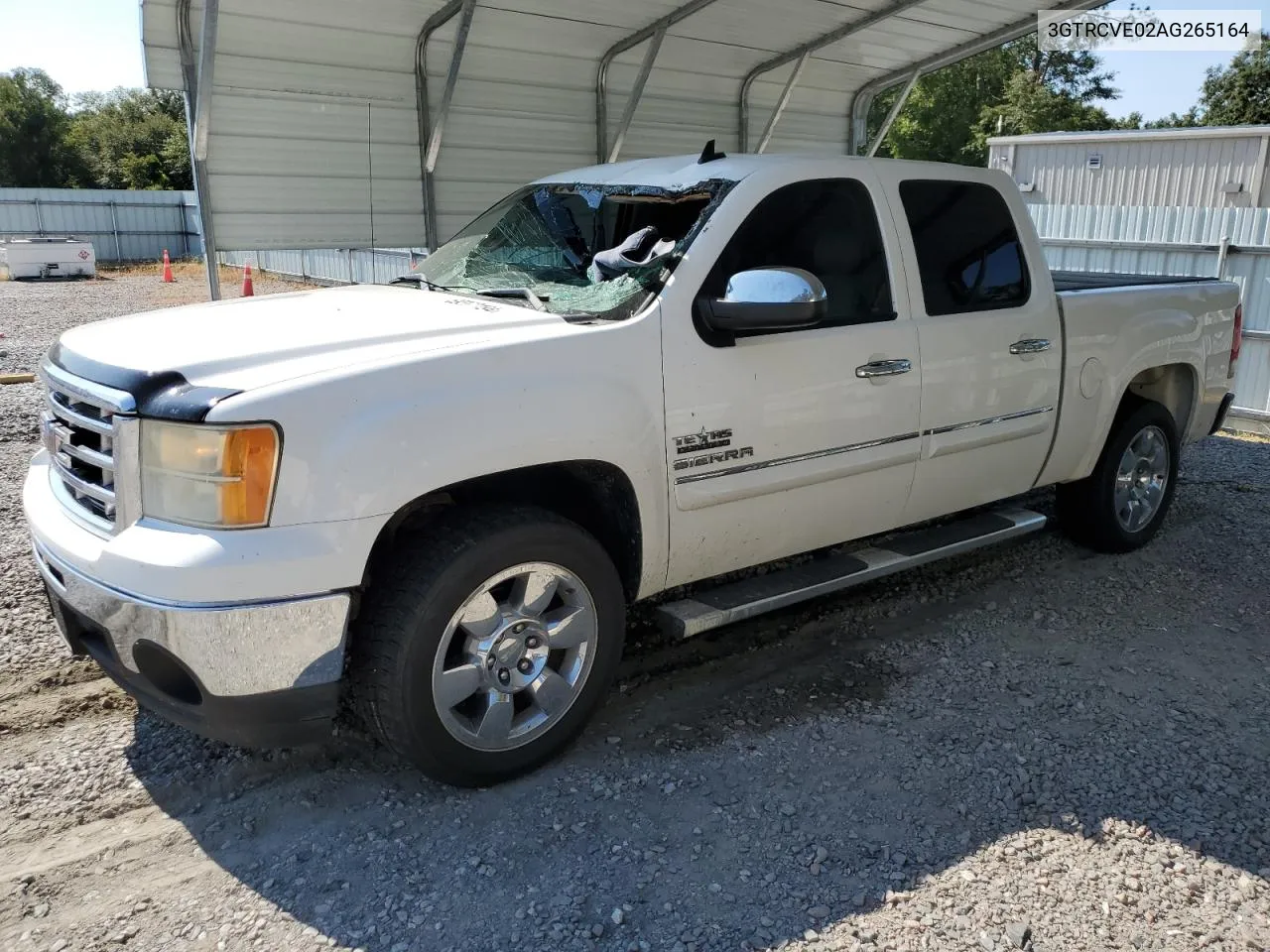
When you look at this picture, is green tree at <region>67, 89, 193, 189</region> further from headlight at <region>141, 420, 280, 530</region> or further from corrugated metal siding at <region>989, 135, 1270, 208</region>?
headlight at <region>141, 420, 280, 530</region>

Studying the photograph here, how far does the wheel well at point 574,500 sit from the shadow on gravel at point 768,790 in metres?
0.70

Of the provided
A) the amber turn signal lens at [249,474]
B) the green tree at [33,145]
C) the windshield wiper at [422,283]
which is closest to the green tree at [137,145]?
the green tree at [33,145]

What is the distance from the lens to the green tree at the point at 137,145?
5200 cm

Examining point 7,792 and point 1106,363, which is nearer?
point 7,792

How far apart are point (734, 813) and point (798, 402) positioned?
60.2 inches

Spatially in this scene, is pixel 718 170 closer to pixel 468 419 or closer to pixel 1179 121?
pixel 468 419

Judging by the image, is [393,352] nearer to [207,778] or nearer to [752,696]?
[207,778]

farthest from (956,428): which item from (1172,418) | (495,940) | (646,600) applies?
(495,940)

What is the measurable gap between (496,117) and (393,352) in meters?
6.37

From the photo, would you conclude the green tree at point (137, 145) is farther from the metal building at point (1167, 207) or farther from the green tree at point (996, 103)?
the metal building at point (1167, 207)

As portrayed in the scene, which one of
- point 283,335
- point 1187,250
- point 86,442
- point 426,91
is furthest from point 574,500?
point 1187,250

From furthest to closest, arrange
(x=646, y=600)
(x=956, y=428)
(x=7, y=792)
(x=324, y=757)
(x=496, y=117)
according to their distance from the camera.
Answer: (x=496, y=117) → (x=646, y=600) → (x=956, y=428) → (x=324, y=757) → (x=7, y=792)

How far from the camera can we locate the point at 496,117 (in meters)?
8.85

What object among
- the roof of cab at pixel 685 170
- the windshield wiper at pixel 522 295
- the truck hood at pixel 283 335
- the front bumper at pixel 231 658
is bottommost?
the front bumper at pixel 231 658
